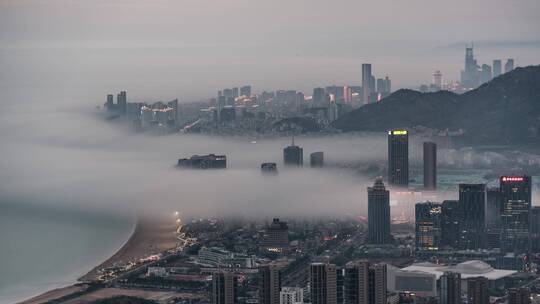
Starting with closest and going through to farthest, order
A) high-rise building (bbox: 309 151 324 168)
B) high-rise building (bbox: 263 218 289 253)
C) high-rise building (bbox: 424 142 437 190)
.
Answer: high-rise building (bbox: 263 218 289 253) < high-rise building (bbox: 424 142 437 190) < high-rise building (bbox: 309 151 324 168)

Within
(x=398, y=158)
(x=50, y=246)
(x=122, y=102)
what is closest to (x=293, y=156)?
(x=398, y=158)

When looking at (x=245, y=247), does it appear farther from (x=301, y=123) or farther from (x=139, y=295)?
(x=301, y=123)

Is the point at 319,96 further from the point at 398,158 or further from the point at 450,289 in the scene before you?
the point at 450,289

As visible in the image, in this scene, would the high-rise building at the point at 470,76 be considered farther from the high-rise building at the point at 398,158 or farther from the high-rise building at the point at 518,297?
the high-rise building at the point at 518,297

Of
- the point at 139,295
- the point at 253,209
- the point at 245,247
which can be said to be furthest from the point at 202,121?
the point at 139,295

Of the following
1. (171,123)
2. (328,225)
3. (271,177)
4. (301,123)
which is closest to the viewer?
(328,225)

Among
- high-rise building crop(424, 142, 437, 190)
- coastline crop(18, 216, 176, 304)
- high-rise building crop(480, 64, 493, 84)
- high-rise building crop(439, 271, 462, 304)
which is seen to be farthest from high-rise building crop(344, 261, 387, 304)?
high-rise building crop(480, 64, 493, 84)

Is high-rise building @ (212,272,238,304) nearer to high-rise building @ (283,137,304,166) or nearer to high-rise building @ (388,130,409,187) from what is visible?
high-rise building @ (388,130,409,187)
